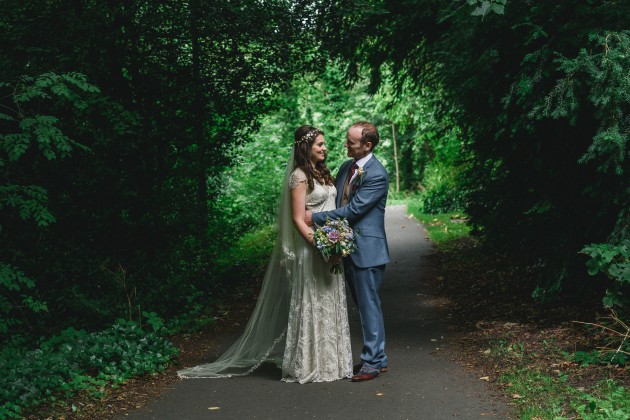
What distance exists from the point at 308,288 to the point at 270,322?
76 cm

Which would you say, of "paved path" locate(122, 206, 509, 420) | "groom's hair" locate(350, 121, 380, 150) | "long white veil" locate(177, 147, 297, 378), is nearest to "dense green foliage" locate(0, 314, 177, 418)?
"long white veil" locate(177, 147, 297, 378)

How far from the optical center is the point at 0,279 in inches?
256

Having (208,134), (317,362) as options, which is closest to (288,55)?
(208,134)

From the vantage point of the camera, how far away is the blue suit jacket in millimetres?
6715

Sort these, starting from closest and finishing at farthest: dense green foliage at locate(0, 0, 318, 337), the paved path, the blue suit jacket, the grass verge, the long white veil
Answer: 1. the grass verge
2. the paved path
3. the blue suit jacket
4. the long white veil
5. dense green foliage at locate(0, 0, 318, 337)

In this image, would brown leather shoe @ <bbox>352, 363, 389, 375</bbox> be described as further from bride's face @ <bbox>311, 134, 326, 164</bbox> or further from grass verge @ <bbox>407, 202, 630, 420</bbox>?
bride's face @ <bbox>311, 134, 326, 164</bbox>

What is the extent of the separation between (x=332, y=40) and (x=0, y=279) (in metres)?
6.90

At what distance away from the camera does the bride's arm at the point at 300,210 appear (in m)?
6.89

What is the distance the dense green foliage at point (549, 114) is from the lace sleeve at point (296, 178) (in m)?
2.22

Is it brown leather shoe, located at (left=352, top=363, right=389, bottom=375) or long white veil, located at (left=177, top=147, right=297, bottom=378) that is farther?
long white veil, located at (left=177, top=147, right=297, bottom=378)

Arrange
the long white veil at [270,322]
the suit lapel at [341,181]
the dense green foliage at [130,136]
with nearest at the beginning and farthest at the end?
the suit lapel at [341,181]
the long white veil at [270,322]
the dense green foliage at [130,136]

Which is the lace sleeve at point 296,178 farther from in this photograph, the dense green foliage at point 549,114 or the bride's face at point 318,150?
the dense green foliage at point 549,114

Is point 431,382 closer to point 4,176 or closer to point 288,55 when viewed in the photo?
point 4,176

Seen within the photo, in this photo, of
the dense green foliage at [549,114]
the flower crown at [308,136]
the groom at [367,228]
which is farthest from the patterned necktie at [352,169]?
the dense green foliage at [549,114]
